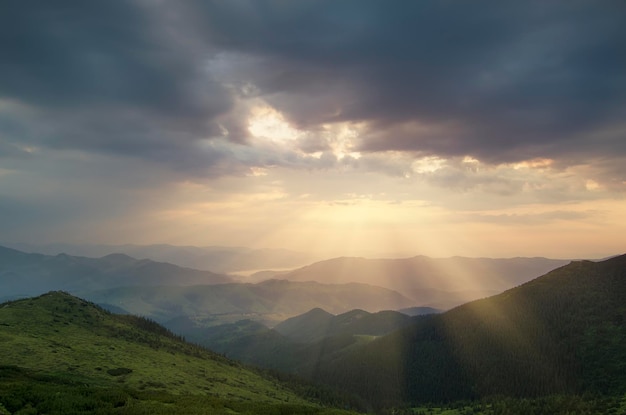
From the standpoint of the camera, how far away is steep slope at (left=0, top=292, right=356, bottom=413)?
166 ft

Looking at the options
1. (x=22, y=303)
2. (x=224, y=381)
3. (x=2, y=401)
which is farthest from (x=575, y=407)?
(x=22, y=303)

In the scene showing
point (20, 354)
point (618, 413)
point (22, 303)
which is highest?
point (22, 303)

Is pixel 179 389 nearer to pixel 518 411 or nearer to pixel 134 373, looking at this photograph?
pixel 134 373

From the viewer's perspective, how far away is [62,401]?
45.3 meters

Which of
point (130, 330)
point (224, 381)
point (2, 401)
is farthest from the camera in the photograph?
point (130, 330)

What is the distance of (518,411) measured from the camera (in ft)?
638

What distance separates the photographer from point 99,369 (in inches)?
4493

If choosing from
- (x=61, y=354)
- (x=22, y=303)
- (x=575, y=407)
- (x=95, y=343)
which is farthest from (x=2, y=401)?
(x=575, y=407)

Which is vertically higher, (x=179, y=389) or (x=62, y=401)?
(x=62, y=401)

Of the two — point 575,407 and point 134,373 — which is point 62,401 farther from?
point 575,407

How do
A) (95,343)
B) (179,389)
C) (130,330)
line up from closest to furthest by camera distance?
(179,389), (95,343), (130,330)

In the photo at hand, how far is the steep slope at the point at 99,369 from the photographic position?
50.6 metres

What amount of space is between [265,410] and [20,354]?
89.6 meters

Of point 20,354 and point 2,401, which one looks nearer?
point 2,401
